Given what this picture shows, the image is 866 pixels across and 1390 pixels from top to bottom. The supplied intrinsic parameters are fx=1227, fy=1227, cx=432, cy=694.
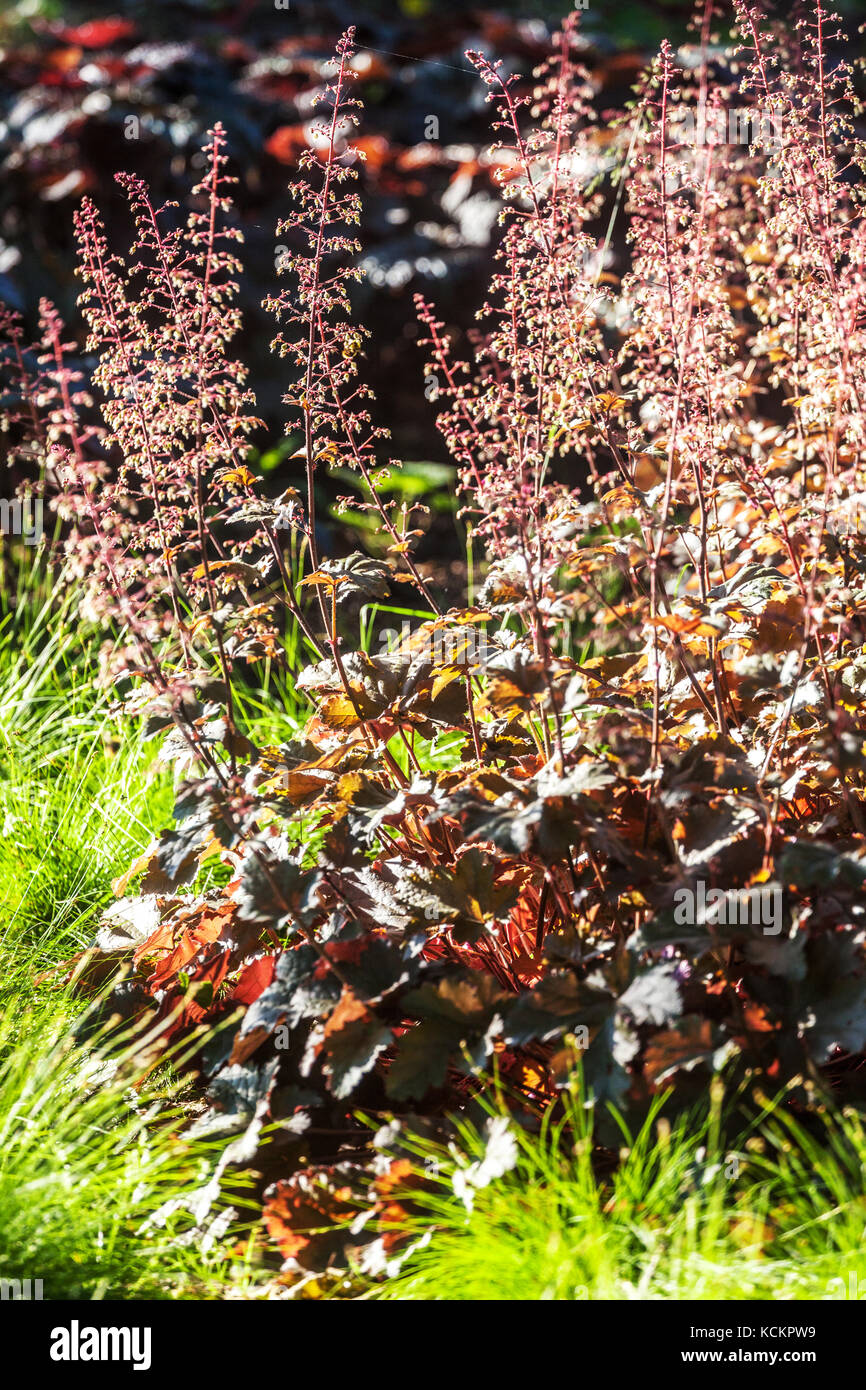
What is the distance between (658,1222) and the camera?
1.77 metres

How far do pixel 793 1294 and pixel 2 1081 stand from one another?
147cm

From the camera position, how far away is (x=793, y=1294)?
164 centimetres

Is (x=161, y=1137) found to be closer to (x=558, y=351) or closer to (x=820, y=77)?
(x=558, y=351)

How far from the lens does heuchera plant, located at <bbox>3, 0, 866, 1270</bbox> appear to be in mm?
1826

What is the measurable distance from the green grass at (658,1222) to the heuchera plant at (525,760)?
0.08 m

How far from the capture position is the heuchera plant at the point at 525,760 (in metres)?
1.83

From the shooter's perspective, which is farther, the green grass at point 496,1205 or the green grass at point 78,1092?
the green grass at point 78,1092

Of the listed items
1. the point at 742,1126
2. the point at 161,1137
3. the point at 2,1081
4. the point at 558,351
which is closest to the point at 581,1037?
the point at 742,1126

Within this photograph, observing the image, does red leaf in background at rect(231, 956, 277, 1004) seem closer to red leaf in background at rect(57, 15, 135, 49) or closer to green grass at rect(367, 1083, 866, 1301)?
green grass at rect(367, 1083, 866, 1301)

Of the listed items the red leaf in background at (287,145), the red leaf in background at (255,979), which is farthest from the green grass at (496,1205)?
the red leaf in background at (287,145)

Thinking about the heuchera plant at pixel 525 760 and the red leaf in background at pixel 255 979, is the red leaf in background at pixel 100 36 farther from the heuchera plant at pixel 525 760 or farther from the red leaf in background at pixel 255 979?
the red leaf in background at pixel 255 979

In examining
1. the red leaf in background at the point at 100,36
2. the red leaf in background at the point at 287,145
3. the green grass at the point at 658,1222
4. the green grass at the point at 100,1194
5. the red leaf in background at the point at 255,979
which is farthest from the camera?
the red leaf in background at the point at 100,36

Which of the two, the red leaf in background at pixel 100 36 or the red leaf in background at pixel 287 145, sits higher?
the red leaf in background at pixel 100 36

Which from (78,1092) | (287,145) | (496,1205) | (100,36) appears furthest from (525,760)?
(100,36)
